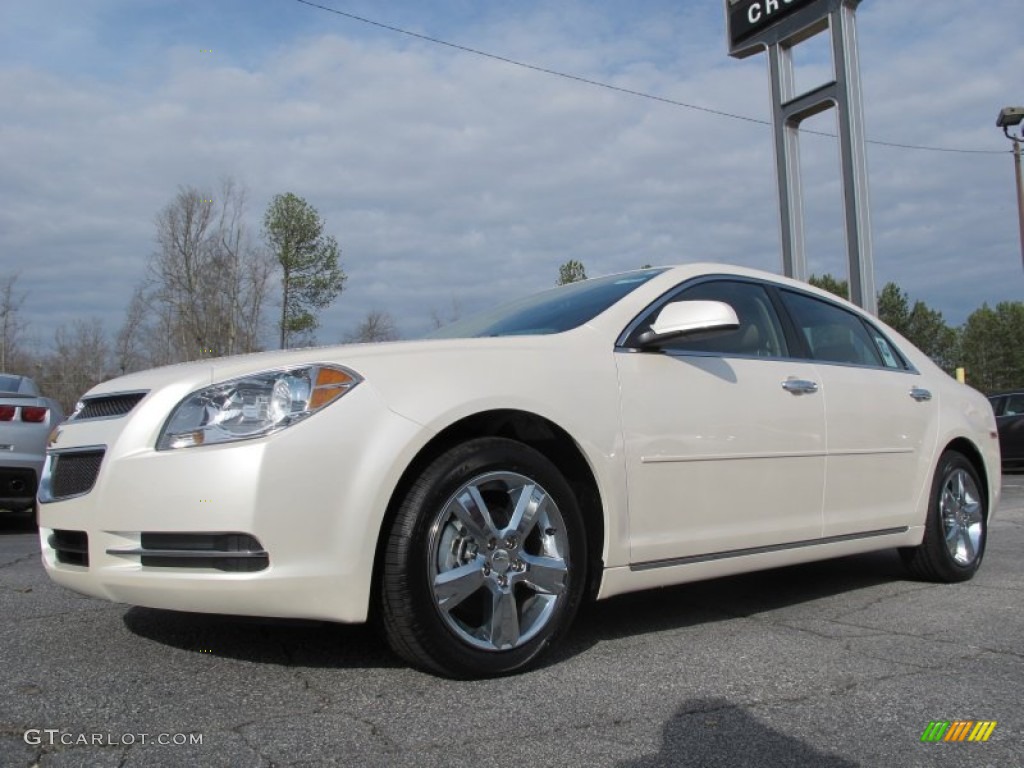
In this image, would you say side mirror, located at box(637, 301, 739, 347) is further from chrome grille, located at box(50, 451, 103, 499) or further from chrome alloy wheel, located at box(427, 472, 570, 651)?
chrome grille, located at box(50, 451, 103, 499)

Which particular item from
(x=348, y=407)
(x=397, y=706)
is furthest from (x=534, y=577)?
(x=348, y=407)

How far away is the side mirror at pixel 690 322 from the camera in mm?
3244

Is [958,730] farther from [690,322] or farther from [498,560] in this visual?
[690,322]

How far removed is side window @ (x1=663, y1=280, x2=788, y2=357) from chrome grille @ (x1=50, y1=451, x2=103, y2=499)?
7.49ft

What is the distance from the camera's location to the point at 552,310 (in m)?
3.75

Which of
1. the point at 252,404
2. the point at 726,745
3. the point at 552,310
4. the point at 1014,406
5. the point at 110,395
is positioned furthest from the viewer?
the point at 1014,406

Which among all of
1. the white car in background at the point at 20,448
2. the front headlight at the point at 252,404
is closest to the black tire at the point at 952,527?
the front headlight at the point at 252,404

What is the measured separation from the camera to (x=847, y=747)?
223 centimetres

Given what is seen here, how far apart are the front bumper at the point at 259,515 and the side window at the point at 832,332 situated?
2.34m

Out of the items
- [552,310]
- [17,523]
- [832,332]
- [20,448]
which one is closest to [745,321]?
[832,332]

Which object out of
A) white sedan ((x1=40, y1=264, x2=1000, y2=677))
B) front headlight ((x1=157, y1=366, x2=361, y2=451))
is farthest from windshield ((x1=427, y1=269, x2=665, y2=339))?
front headlight ((x1=157, y1=366, x2=361, y2=451))

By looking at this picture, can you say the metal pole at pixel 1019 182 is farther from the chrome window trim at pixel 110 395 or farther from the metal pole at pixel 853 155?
the chrome window trim at pixel 110 395

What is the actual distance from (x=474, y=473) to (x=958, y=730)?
1529mm

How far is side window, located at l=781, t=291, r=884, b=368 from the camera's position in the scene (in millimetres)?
4203
